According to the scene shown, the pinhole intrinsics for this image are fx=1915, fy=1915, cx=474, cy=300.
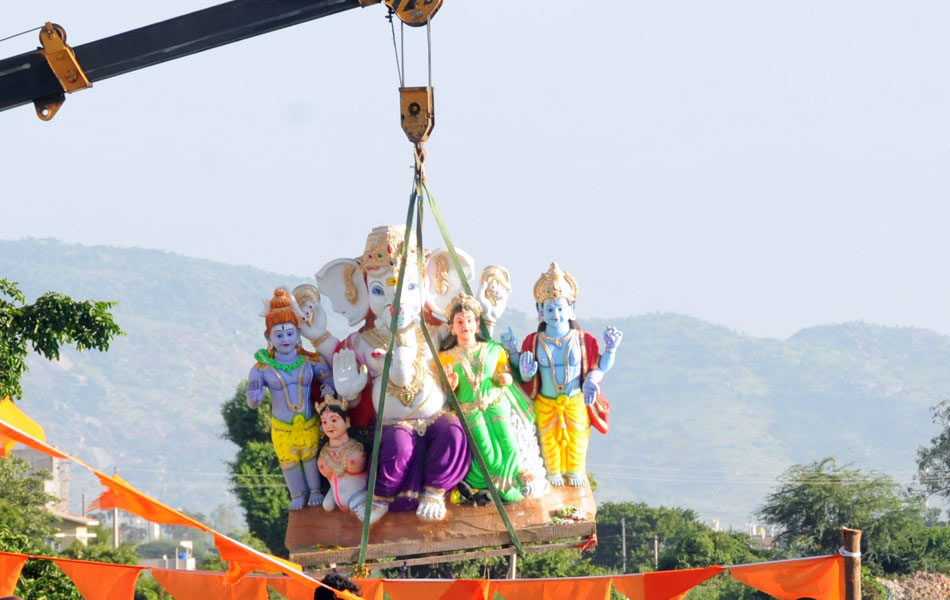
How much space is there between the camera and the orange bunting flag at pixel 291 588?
1388 cm

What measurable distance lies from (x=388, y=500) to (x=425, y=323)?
139 centimetres

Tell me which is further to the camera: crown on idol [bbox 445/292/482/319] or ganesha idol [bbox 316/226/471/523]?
crown on idol [bbox 445/292/482/319]

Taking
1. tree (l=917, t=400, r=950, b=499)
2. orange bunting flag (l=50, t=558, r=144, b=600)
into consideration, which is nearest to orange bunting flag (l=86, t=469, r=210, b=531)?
orange bunting flag (l=50, t=558, r=144, b=600)

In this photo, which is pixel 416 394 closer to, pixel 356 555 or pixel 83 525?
pixel 356 555

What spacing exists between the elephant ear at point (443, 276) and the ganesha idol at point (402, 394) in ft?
0.78

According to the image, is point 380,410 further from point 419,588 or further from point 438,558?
point 419,588

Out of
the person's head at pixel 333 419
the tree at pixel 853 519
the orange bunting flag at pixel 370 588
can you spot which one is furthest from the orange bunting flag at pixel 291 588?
the tree at pixel 853 519

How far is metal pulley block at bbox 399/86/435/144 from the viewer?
14414 millimetres

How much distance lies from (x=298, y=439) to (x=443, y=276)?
1.72 meters

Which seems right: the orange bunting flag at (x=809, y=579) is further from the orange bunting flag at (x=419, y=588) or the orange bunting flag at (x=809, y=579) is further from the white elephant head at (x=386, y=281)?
the white elephant head at (x=386, y=281)

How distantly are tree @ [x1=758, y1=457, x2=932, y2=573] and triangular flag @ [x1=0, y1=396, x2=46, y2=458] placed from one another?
2982 cm

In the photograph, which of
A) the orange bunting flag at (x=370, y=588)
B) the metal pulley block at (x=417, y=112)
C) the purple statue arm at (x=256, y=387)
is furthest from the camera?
the purple statue arm at (x=256, y=387)

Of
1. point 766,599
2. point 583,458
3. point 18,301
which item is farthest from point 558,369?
point 766,599

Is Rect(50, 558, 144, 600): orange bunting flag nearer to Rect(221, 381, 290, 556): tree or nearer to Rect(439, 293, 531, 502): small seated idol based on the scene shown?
Rect(439, 293, 531, 502): small seated idol
